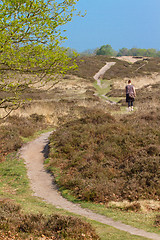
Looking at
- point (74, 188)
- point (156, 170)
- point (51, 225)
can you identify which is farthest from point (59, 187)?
point (51, 225)

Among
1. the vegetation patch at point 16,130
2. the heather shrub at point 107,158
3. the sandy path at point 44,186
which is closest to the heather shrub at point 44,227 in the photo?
the sandy path at point 44,186

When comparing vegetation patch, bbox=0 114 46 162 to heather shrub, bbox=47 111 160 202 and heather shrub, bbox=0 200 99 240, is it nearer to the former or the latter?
heather shrub, bbox=47 111 160 202

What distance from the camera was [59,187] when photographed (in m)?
12.9

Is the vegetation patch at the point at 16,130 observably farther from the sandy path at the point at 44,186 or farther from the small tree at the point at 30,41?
the small tree at the point at 30,41

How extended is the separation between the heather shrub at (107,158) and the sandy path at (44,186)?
59 cm

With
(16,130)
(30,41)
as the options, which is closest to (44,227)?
(30,41)

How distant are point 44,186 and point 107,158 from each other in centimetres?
347

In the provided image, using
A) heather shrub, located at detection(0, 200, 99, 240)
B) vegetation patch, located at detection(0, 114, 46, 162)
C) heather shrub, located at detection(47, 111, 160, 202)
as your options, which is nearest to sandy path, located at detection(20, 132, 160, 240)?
heather shrub, located at detection(47, 111, 160, 202)

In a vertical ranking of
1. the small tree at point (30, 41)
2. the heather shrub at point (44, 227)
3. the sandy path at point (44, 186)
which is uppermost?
the small tree at point (30, 41)

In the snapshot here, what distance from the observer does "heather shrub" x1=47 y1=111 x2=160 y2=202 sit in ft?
38.1

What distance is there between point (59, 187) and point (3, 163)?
17.0 feet

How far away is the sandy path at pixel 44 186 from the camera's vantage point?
27.8 feet

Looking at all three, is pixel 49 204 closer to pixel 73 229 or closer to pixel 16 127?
pixel 73 229

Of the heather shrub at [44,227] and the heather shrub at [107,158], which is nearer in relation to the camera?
the heather shrub at [44,227]
